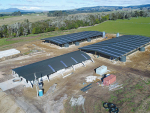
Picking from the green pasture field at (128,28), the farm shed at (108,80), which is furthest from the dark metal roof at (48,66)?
the green pasture field at (128,28)

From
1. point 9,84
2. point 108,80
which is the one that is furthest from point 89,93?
point 9,84

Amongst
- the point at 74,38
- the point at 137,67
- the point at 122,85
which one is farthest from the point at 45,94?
the point at 74,38

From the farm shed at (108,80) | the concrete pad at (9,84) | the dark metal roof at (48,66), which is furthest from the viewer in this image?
the dark metal roof at (48,66)

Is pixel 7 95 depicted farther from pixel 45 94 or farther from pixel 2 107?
pixel 45 94

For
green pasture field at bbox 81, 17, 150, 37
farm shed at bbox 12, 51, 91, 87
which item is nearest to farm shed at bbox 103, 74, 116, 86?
farm shed at bbox 12, 51, 91, 87

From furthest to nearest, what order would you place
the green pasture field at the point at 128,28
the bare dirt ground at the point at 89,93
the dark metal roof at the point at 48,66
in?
the green pasture field at the point at 128,28 → the dark metal roof at the point at 48,66 → the bare dirt ground at the point at 89,93

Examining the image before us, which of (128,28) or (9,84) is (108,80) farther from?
(128,28)

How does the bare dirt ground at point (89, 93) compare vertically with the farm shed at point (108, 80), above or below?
below

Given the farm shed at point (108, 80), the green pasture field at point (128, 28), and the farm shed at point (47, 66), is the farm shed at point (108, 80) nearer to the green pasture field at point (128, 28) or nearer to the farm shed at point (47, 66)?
the farm shed at point (47, 66)

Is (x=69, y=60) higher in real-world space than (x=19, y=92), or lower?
higher
